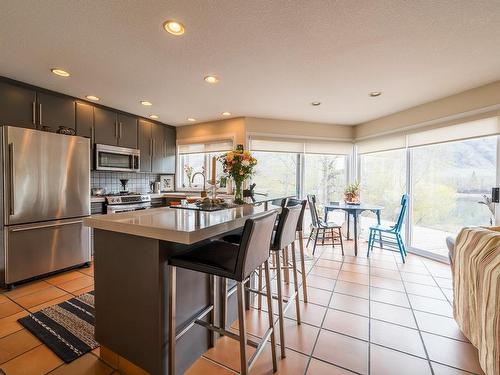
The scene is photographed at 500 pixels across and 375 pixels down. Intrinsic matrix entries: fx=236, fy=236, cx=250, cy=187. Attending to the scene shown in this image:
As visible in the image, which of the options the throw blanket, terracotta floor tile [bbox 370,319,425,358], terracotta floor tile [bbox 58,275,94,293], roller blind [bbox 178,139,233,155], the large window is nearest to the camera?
the throw blanket

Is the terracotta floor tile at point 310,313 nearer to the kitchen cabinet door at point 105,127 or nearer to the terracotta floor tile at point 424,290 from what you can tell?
the terracotta floor tile at point 424,290

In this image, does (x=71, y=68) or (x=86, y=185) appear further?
(x=86, y=185)

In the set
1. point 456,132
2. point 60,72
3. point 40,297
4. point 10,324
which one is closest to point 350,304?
point 456,132

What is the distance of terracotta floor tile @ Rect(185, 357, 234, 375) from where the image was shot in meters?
1.47

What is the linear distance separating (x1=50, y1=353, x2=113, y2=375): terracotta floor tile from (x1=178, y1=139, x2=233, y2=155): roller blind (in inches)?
140

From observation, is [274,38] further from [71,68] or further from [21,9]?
[71,68]

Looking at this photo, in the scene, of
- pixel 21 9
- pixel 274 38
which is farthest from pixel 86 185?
pixel 274 38

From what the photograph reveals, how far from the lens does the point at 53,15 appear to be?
164 cm

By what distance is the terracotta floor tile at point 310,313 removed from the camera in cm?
202

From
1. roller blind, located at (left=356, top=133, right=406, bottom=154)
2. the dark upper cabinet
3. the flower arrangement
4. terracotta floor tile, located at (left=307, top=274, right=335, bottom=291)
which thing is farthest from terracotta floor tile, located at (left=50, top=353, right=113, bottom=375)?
roller blind, located at (left=356, top=133, right=406, bottom=154)

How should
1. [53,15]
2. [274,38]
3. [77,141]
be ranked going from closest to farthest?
[53,15]
[274,38]
[77,141]

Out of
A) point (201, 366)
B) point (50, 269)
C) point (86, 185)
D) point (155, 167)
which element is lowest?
point (201, 366)

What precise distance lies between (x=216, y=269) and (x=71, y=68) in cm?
262

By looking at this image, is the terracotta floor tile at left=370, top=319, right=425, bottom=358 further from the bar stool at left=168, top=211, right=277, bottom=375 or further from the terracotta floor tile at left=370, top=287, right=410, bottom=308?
the bar stool at left=168, top=211, right=277, bottom=375
